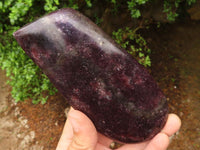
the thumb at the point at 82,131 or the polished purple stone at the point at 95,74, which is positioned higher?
the polished purple stone at the point at 95,74

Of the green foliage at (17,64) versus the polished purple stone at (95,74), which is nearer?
the polished purple stone at (95,74)

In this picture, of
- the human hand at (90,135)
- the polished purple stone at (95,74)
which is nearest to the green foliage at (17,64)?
the polished purple stone at (95,74)

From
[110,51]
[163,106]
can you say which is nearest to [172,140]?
[163,106]

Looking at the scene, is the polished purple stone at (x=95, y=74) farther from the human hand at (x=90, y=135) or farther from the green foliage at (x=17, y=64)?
the green foliage at (x=17, y=64)

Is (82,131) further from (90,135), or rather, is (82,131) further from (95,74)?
(95,74)

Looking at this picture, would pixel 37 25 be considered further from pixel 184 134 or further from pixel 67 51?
pixel 184 134

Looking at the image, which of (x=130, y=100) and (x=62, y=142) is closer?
(x=130, y=100)
